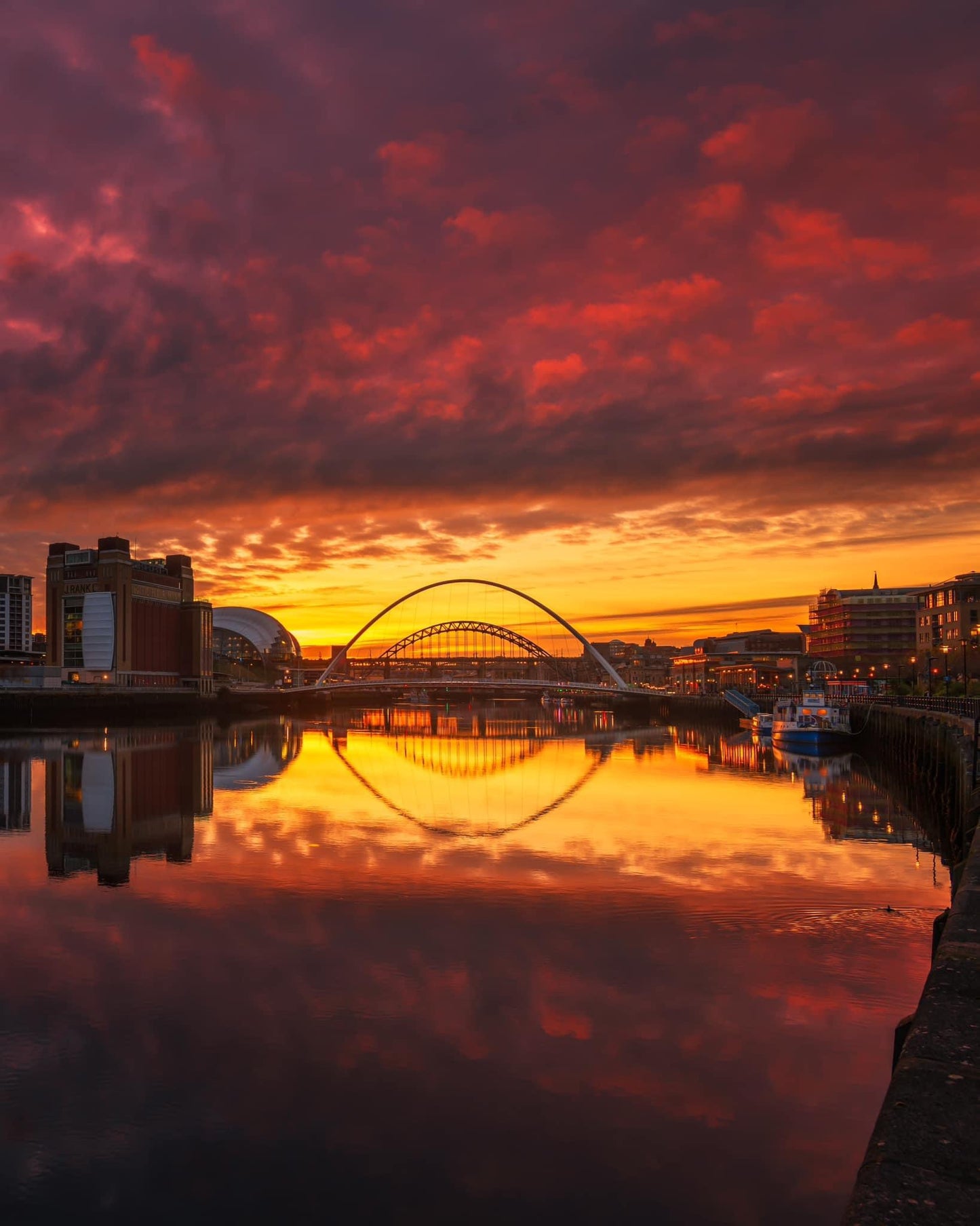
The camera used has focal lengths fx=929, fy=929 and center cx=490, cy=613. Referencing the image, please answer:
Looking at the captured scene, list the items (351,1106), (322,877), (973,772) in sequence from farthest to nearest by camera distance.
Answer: (973,772), (322,877), (351,1106)

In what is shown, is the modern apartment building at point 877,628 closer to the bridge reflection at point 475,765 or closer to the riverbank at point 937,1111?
the bridge reflection at point 475,765

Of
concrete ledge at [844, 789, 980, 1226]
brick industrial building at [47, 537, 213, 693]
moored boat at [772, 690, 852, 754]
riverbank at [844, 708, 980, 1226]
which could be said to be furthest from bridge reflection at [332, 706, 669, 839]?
brick industrial building at [47, 537, 213, 693]

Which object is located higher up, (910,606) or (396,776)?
(910,606)

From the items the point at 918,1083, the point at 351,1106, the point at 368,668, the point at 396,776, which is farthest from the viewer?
the point at 368,668

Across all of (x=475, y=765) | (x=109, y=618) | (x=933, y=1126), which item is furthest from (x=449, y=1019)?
(x=109, y=618)

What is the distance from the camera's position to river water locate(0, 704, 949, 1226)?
8523 millimetres

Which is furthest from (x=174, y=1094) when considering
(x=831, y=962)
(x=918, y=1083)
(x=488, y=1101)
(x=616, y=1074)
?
(x=831, y=962)

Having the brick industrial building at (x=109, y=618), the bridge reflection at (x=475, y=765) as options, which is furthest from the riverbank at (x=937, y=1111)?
the brick industrial building at (x=109, y=618)

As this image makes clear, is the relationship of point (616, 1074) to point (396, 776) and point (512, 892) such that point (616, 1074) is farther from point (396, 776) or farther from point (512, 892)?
point (396, 776)

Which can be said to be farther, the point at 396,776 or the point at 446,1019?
the point at 396,776

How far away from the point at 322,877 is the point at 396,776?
96.8 ft

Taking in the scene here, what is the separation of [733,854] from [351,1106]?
16938mm

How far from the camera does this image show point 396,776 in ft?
167

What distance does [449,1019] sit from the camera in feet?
40.2
